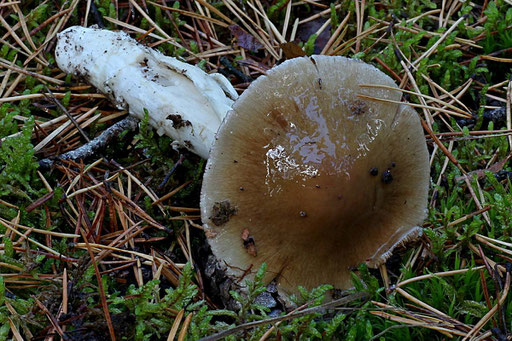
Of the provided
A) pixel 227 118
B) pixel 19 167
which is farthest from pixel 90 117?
pixel 227 118

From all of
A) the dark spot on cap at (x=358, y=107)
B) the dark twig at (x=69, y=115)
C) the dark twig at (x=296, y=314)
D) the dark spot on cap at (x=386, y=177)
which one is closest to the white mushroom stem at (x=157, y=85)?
the dark twig at (x=69, y=115)

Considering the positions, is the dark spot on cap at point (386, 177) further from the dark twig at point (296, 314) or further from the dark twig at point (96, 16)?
the dark twig at point (96, 16)

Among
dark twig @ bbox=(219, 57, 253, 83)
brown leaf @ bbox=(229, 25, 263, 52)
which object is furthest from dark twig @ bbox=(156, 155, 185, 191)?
brown leaf @ bbox=(229, 25, 263, 52)

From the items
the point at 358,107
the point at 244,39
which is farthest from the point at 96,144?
the point at 358,107

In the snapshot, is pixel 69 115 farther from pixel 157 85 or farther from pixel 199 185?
pixel 199 185

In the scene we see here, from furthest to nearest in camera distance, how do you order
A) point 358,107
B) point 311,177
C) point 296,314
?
point 358,107, point 311,177, point 296,314

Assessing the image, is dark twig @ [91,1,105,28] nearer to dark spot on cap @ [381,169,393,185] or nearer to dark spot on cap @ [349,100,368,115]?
dark spot on cap @ [349,100,368,115]
